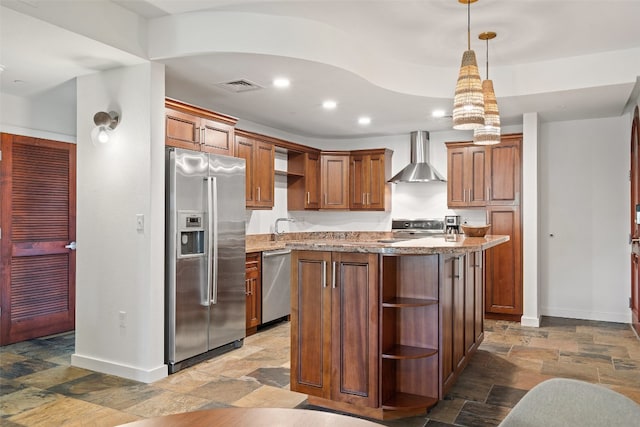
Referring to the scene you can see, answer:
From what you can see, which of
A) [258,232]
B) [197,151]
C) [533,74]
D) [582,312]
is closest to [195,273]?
[197,151]

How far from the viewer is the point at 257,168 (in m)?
5.61

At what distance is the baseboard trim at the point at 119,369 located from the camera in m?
3.65

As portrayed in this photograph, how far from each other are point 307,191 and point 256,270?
76.9 inches

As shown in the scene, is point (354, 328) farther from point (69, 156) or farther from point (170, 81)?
point (69, 156)

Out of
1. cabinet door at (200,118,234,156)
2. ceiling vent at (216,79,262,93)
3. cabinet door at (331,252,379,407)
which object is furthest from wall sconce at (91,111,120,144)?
Result: cabinet door at (331,252,379,407)

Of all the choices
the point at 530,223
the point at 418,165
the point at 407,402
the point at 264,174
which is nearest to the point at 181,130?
the point at 264,174

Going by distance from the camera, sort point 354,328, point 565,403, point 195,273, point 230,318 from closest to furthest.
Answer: point 565,403, point 354,328, point 195,273, point 230,318

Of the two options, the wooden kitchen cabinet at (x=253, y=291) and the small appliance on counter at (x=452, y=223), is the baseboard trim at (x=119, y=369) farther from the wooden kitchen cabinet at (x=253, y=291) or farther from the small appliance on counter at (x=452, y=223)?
the small appliance on counter at (x=452, y=223)

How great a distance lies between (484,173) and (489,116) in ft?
7.31

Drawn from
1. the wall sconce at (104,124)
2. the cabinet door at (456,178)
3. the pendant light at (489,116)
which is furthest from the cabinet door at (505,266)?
the wall sconce at (104,124)

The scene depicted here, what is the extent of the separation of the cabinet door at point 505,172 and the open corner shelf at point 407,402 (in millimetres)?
3428

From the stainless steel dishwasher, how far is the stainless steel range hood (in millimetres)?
2062

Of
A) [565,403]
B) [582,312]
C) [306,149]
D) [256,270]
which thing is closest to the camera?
[565,403]

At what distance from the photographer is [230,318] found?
14.5ft
